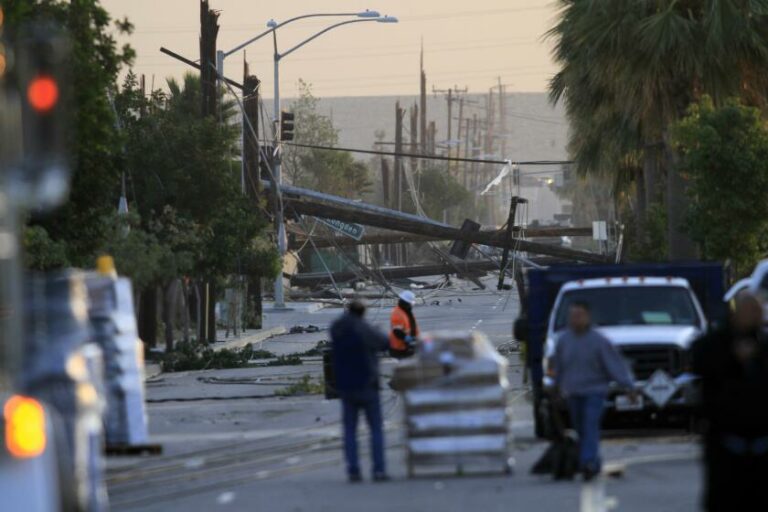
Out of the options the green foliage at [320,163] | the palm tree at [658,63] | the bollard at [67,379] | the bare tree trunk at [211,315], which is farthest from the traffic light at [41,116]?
the green foliage at [320,163]

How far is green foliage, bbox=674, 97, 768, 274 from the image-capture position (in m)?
34.3

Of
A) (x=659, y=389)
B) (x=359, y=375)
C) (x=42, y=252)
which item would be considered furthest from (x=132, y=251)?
(x=359, y=375)

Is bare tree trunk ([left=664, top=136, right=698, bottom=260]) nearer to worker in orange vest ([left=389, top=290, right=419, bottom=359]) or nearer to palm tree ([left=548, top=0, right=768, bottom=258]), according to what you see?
palm tree ([left=548, top=0, right=768, bottom=258])

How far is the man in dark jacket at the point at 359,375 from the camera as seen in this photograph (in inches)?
679

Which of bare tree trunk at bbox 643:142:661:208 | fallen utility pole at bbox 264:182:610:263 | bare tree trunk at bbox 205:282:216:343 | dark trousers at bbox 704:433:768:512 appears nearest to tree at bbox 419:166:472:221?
fallen utility pole at bbox 264:182:610:263

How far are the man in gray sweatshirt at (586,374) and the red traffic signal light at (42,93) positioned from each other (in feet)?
28.3

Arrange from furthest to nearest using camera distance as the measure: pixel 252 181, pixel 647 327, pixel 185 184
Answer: pixel 252 181, pixel 185 184, pixel 647 327

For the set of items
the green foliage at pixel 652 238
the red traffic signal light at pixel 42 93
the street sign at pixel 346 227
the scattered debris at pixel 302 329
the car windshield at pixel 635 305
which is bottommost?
the scattered debris at pixel 302 329

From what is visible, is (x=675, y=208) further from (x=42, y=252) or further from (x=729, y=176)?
(x=42, y=252)

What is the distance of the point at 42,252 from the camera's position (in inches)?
1140

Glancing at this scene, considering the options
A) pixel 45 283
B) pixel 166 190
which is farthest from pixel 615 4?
pixel 45 283

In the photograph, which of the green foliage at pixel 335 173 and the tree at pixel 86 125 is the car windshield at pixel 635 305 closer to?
the tree at pixel 86 125

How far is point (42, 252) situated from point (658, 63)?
1344cm

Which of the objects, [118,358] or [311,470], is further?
[311,470]
